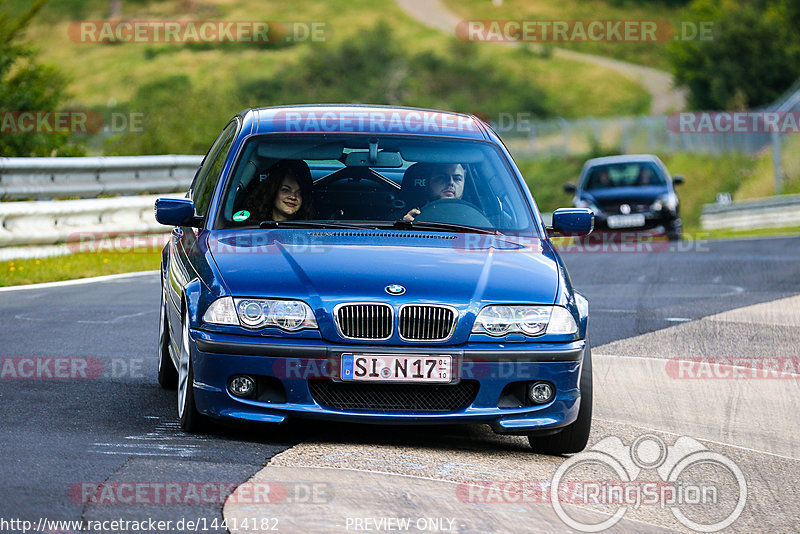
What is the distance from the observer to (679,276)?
628 inches

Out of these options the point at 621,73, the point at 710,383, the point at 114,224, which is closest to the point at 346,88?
the point at 621,73

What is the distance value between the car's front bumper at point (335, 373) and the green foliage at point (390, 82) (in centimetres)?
7249

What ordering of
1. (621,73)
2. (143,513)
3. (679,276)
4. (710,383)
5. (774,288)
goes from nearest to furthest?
(143,513) < (710,383) < (774,288) < (679,276) < (621,73)

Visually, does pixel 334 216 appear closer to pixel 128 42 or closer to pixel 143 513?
pixel 143 513

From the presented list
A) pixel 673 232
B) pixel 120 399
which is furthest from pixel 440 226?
pixel 673 232

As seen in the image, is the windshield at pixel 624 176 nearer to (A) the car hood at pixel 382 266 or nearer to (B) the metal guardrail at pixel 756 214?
(B) the metal guardrail at pixel 756 214

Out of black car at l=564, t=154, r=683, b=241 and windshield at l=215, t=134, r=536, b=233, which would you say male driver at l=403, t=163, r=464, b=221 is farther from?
Answer: black car at l=564, t=154, r=683, b=241

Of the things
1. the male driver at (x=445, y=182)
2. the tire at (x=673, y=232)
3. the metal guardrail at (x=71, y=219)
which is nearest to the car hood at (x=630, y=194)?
the tire at (x=673, y=232)

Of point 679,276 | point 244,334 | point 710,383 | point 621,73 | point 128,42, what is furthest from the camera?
point 128,42

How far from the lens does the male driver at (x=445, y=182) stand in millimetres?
7410

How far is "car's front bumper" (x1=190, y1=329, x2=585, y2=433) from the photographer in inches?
239

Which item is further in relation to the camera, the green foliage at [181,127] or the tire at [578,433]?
the green foliage at [181,127]

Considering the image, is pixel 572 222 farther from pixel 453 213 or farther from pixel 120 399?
pixel 120 399

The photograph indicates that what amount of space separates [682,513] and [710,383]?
3271 millimetres
